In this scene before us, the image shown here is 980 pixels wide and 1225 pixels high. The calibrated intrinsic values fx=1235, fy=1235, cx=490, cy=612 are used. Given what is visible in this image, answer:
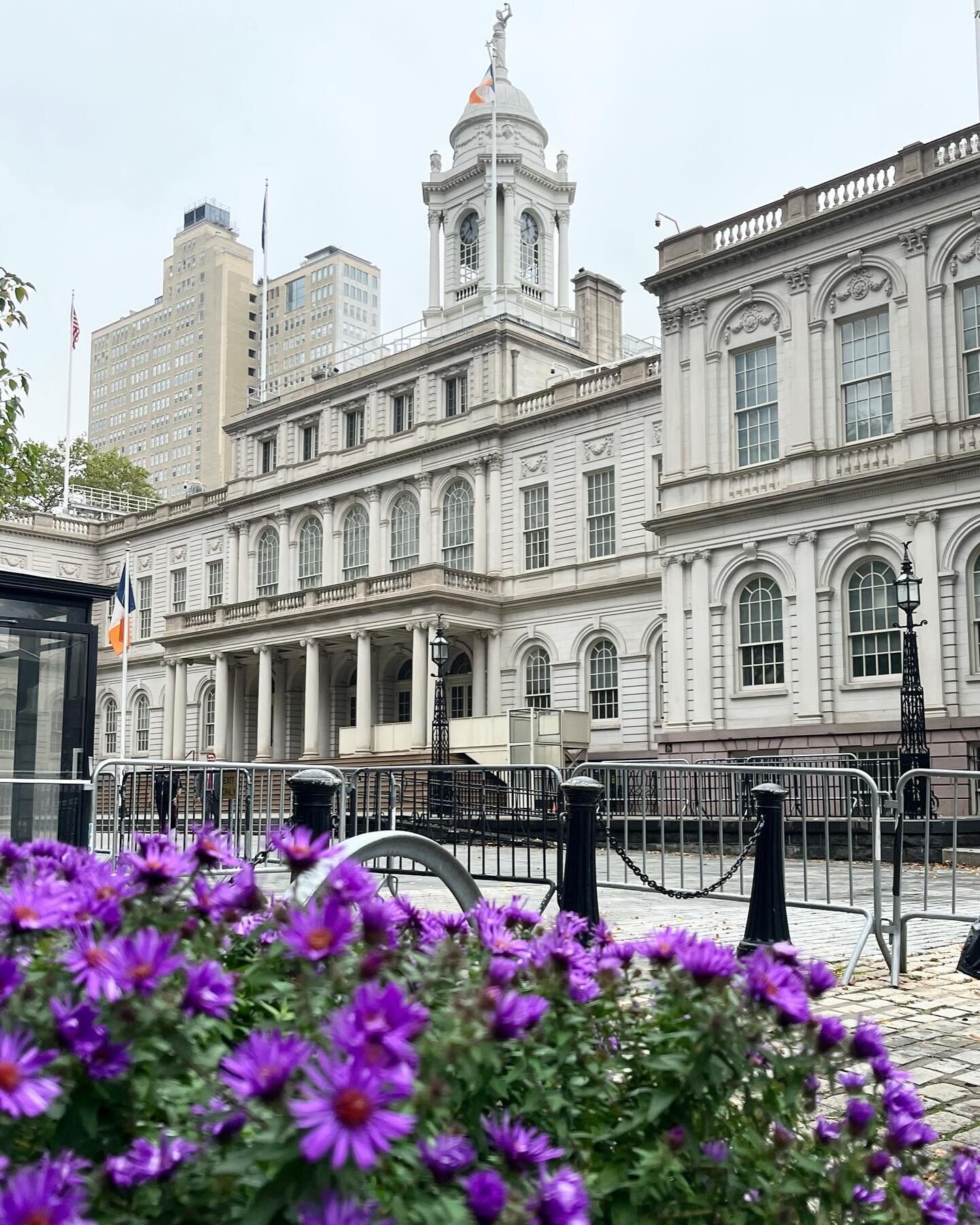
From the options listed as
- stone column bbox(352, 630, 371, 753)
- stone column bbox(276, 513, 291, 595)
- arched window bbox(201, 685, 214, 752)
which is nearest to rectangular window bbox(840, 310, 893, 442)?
stone column bbox(352, 630, 371, 753)

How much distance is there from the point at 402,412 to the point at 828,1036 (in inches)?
1741

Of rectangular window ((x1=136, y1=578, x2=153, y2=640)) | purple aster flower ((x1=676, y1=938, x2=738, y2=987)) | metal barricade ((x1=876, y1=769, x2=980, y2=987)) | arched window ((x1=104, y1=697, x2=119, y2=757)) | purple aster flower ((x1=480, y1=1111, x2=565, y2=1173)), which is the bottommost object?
metal barricade ((x1=876, y1=769, x2=980, y2=987))

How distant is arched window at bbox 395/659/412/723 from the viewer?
1790 inches

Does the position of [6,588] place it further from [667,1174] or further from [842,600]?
[842,600]

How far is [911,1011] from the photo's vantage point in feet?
23.8

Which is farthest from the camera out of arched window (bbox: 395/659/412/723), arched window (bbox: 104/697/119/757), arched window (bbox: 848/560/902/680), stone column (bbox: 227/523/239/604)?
arched window (bbox: 104/697/119/757)

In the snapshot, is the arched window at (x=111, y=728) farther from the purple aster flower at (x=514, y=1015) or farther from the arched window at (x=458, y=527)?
the purple aster flower at (x=514, y=1015)

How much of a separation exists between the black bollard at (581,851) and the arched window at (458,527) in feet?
109

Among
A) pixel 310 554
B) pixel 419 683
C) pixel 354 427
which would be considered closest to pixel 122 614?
pixel 419 683

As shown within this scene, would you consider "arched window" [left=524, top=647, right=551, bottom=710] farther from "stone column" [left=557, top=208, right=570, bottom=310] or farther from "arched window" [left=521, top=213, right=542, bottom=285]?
"arched window" [left=521, top=213, right=542, bottom=285]

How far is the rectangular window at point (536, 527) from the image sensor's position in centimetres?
3997

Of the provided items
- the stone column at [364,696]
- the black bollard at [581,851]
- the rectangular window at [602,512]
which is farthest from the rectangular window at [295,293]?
the black bollard at [581,851]

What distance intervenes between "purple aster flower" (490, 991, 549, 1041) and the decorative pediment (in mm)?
28961

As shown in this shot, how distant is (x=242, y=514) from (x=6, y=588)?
133ft
